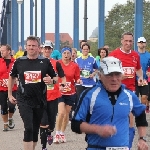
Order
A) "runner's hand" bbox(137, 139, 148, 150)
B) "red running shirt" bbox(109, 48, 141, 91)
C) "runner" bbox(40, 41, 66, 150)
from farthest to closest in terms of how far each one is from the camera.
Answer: "red running shirt" bbox(109, 48, 141, 91) < "runner" bbox(40, 41, 66, 150) < "runner's hand" bbox(137, 139, 148, 150)

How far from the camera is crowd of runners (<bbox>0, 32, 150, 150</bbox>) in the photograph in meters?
4.65

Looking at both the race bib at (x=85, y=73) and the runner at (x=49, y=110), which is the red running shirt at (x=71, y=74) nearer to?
the runner at (x=49, y=110)

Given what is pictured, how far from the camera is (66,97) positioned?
425 inches

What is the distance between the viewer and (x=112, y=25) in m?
90.5

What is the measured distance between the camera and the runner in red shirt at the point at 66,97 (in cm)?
1041

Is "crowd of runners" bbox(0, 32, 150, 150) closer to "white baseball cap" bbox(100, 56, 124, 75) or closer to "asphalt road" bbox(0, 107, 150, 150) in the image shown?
"white baseball cap" bbox(100, 56, 124, 75)

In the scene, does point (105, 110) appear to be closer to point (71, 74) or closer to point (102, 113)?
point (102, 113)

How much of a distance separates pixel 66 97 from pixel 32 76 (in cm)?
296

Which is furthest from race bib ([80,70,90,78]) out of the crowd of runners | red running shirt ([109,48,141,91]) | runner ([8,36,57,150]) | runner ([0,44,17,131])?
runner ([8,36,57,150])

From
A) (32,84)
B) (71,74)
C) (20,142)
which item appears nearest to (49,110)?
(32,84)

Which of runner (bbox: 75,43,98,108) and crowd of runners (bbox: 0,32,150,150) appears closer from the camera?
crowd of runners (bbox: 0,32,150,150)

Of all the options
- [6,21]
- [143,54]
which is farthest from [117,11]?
[143,54]

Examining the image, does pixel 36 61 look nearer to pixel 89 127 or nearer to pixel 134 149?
pixel 134 149

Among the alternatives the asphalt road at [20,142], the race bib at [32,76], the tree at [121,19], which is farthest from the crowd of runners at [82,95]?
the tree at [121,19]
